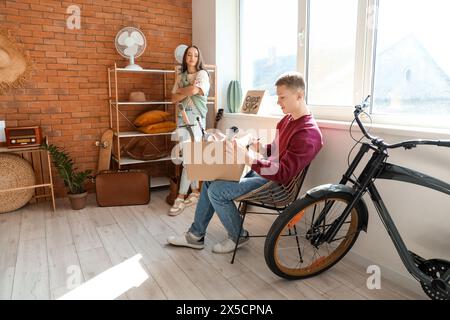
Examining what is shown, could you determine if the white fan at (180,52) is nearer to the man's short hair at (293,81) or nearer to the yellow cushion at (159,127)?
the yellow cushion at (159,127)

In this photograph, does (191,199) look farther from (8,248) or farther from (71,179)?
(8,248)

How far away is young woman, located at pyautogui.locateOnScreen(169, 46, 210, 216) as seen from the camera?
300 centimetres

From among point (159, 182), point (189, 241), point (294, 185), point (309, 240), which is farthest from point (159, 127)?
point (309, 240)

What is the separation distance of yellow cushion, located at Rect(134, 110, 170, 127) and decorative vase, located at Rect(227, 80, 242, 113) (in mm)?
713

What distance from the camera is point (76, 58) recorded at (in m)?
3.39

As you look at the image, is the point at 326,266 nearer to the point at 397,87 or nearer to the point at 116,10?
the point at 397,87

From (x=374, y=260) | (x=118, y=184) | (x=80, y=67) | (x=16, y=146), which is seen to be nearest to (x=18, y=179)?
(x=16, y=146)

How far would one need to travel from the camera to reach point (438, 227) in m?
1.71

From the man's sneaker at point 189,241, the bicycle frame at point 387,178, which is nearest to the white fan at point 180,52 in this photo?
the man's sneaker at point 189,241

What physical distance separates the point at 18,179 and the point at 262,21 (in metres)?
2.70

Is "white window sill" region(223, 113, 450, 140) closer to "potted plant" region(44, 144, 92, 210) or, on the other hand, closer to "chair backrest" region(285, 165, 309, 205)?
"chair backrest" region(285, 165, 309, 205)

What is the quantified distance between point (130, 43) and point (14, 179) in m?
1.69

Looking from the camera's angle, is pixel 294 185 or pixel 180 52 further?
Result: pixel 180 52

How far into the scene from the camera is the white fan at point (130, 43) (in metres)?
3.39
